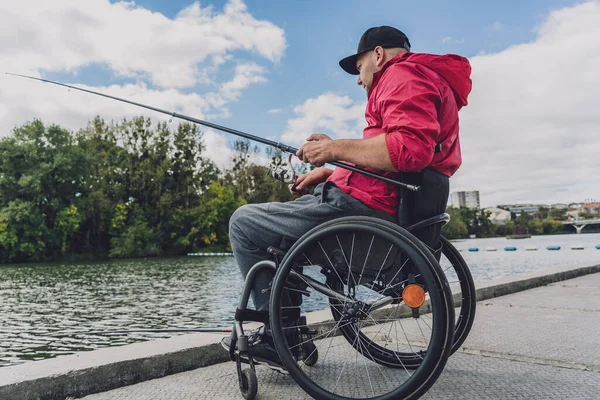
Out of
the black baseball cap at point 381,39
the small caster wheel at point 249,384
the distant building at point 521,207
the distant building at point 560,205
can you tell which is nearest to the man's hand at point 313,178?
the black baseball cap at point 381,39

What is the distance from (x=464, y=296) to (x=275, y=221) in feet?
3.30

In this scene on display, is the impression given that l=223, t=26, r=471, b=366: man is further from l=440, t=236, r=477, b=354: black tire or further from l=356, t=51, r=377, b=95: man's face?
l=440, t=236, r=477, b=354: black tire

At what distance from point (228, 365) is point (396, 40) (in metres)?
1.77

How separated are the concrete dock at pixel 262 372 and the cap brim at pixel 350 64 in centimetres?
141

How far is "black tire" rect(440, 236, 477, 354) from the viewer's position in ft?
8.31

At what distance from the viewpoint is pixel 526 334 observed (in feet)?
11.1

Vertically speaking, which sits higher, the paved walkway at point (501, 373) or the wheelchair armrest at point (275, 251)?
the wheelchair armrest at point (275, 251)

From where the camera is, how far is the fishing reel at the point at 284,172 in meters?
2.41

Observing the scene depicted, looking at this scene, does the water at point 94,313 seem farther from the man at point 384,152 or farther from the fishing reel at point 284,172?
the man at point 384,152

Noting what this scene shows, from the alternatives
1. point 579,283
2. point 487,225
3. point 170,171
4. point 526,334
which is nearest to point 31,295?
point 579,283

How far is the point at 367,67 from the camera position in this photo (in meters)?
2.31

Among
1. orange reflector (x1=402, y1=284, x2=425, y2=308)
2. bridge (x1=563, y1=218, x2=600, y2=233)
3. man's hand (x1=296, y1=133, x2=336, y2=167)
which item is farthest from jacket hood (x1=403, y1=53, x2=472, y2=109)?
bridge (x1=563, y1=218, x2=600, y2=233)

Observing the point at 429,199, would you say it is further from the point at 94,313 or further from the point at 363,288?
the point at 94,313

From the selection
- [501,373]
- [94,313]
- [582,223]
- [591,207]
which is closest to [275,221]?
[501,373]
